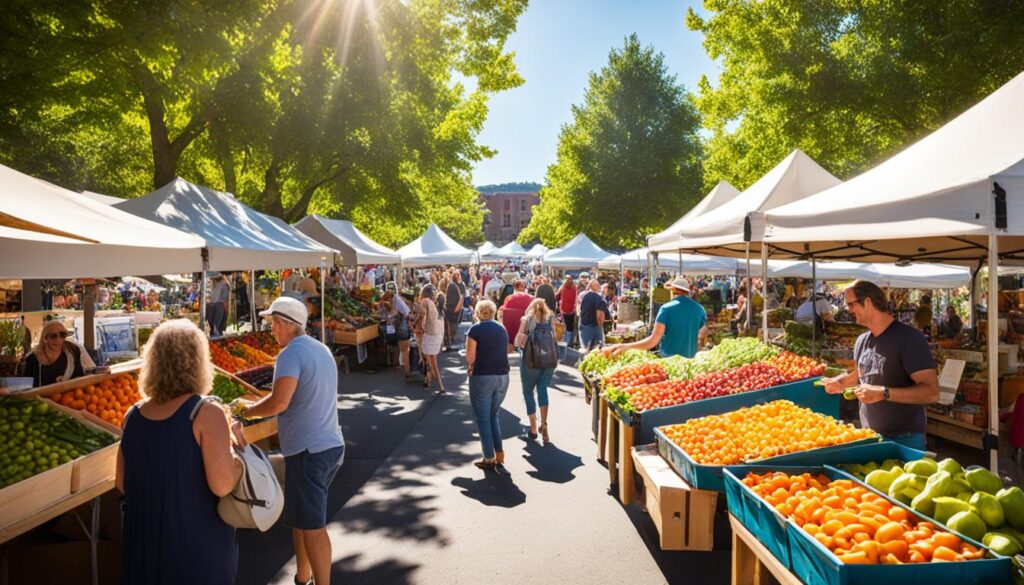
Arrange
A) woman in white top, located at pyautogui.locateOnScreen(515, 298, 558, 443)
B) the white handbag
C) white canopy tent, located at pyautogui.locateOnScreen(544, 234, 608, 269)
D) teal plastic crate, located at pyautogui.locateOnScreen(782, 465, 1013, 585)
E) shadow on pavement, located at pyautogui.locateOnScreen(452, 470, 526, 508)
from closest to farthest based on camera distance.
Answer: teal plastic crate, located at pyautogui.locateOnScreen(782, 465, 1013, 585) < the white handbag < shadow on pavement, located at pyautogui.locateOnScreen(452, 470, 526, 508) < woman in white top, located at pyautogui.locateOnScreen(515, 298, 558, 443) < white canopy tent, located at pyautogui.locateOnScreen(544, 234, 608, 269)

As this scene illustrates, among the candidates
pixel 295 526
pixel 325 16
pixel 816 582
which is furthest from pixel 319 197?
pixel 816 582

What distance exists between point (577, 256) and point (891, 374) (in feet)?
Result: 61.8

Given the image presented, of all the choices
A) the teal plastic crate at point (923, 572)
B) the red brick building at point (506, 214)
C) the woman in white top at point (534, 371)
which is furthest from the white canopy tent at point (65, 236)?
the red brick building at point (506, 214)

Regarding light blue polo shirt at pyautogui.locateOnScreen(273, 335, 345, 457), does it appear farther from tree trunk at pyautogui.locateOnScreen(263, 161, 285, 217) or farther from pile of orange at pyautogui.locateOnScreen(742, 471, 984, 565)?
tree trunk at pyautogui.locateOnScreen(263, 161, 285, 217)

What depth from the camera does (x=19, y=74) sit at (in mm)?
9477

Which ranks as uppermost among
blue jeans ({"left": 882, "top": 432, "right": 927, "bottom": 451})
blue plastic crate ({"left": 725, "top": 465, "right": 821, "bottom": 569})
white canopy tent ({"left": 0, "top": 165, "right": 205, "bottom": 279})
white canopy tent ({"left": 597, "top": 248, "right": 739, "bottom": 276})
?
white canopy tent ({"left": 597, "top": 248, "right": 739, "bottom": 276})

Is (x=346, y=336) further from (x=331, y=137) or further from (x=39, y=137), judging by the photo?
(x=39, y=137)

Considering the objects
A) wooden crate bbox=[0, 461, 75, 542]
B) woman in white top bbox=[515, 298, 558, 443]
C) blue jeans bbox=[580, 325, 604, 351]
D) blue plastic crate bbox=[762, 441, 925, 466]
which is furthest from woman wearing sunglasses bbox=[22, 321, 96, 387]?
blue jeans bbox=[580, 325, 604, 351]

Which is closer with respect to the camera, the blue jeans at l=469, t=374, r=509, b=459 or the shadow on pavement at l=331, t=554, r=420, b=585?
the shadow on pavement at l=331, t=554, r=420, b=585

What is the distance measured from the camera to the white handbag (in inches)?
113

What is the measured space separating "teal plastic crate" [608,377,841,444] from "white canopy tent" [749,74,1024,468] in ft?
4.50

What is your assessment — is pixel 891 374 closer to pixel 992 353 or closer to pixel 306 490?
pixel 992 353

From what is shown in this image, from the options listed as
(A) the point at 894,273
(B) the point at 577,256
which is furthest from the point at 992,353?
(B) the point at 577,256

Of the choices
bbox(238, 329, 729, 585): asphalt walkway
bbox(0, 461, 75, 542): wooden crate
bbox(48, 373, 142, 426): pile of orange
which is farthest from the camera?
bbox(48, 373, 142, 426): pile of orange
